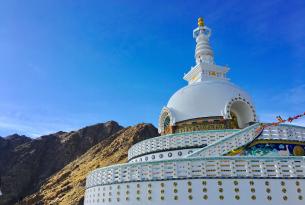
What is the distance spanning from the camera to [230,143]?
15469 millimetres

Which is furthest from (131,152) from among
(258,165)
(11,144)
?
(11,144)

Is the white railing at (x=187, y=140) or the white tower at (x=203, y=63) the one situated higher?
the white tower at (x=203, y=63)

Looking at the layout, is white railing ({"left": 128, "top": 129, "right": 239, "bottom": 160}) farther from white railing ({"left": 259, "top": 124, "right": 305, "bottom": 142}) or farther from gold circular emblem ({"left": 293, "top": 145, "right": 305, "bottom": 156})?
gold circular emblem ({"left": 293, "top": 145, "right": 305, "bottom": 156})

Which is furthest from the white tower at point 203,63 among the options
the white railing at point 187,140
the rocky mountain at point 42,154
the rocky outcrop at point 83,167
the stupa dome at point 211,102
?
the rocky mountain at point 42,154

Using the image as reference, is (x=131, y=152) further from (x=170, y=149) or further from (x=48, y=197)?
(x=48, y=197)

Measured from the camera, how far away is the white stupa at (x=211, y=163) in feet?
40.6

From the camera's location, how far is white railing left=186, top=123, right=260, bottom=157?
49.6 feet

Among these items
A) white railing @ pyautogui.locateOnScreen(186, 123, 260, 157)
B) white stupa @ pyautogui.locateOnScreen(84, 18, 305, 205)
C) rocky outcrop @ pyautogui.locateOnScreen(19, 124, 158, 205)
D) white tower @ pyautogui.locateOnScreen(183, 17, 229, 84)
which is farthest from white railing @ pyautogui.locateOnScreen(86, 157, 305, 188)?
rocky outcrop @ pyautogui.locateOnScreen(19, 124, 158, 205)

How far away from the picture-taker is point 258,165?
12.7 m

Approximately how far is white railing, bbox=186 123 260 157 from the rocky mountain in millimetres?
40689

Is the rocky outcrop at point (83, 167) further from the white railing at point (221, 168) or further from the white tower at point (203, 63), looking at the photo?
the white railing at point (221, 168)

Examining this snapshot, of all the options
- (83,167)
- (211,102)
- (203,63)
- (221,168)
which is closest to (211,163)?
(221,168)

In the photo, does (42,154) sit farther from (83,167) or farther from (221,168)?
(221,168)

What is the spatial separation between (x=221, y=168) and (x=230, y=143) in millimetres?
2918
